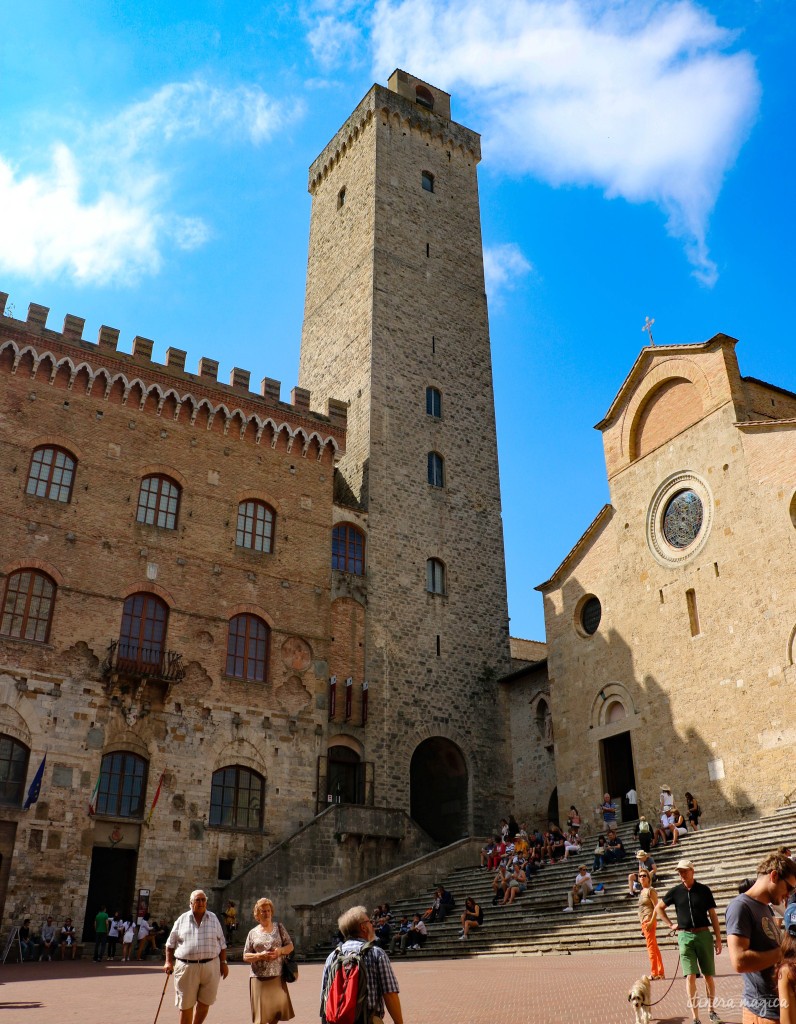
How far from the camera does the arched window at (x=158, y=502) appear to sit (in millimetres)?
23781

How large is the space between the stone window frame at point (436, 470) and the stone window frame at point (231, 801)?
1169 centimetres

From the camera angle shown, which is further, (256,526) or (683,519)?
(256,526)

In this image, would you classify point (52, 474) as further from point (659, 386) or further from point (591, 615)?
point (659, 386)

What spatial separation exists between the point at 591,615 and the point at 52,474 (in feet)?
50.1

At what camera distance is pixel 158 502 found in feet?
79.1

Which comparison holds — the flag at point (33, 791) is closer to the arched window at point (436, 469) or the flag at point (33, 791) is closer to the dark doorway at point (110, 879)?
the dark doorway at point (110, 879)

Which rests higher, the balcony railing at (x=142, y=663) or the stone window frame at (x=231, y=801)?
the balcony railing at (x=142, y=663)

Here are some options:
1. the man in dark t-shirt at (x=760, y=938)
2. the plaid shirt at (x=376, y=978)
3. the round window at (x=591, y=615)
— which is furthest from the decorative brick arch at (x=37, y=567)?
the man in dark t-shirt at (x=760, y=938)

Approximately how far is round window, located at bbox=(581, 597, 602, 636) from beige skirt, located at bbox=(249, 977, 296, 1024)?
19.5 metres

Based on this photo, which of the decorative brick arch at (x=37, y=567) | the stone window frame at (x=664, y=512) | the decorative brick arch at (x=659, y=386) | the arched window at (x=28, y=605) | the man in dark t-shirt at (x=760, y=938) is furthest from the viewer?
the decorative brick arch at (x=659, y=386)

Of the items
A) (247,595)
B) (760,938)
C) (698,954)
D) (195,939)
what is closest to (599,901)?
(698,954)

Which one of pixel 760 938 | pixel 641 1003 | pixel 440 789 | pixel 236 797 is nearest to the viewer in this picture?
pixel 760 938

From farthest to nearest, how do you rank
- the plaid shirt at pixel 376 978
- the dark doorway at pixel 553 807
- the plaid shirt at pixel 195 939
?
the dark doorway at pixel 553 807
the plaid shirt at pixel 195 939
the plaid shirt at pixel 376 978

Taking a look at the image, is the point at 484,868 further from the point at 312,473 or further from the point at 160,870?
the point at 312,473
